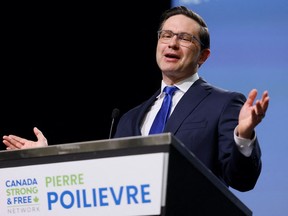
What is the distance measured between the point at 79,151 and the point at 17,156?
214 mm

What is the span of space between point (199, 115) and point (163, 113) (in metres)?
0.20

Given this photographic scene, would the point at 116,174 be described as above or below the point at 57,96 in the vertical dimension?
above

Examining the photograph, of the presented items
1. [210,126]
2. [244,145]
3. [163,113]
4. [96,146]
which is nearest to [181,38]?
[163,113]

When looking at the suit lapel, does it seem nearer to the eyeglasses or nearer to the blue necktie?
the blue necktie

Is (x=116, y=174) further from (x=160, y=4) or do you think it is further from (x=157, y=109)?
(x=160, y=4)

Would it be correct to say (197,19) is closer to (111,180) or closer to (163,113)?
(163,113)

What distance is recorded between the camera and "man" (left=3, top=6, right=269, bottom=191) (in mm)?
1952

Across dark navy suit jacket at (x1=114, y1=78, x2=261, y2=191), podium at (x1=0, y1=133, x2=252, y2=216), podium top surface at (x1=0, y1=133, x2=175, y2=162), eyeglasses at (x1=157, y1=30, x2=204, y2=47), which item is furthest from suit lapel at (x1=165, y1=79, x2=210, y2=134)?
podium top surface at (x1=0, y1=133, x2=175, y2=162)

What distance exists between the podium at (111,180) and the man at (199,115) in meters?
0.28

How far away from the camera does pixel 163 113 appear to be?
99.3 inches

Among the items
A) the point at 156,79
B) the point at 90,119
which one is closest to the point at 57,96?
the point at 90,119

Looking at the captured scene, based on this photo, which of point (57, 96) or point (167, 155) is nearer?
point (167, 155)

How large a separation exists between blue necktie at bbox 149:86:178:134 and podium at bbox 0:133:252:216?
2.52 feet

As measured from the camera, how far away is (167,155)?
1465 mm
